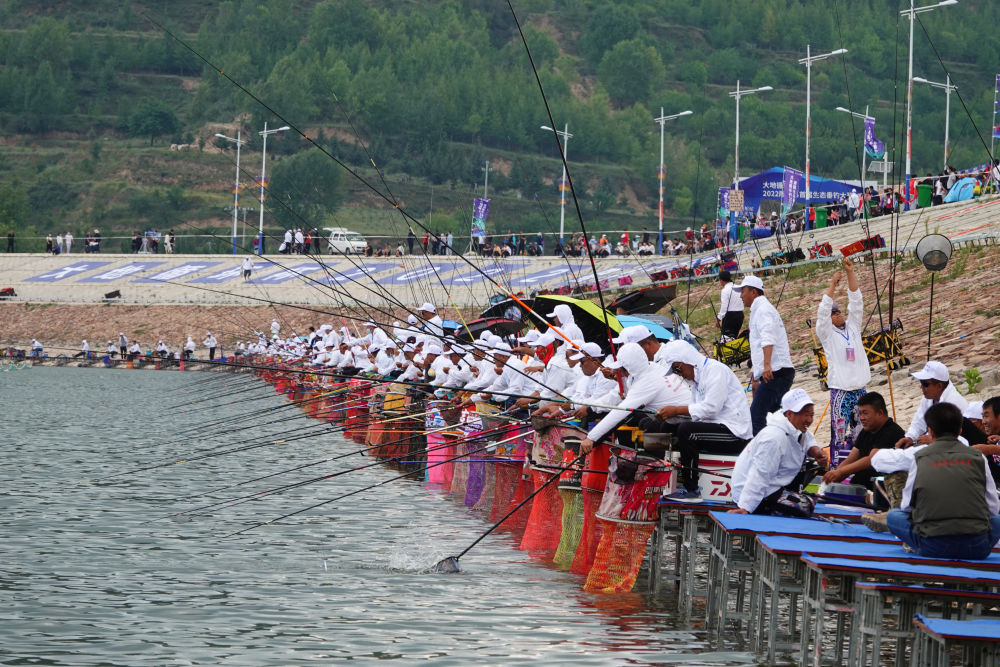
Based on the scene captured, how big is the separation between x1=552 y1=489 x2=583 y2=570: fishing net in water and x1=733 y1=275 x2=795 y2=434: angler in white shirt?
1.66m

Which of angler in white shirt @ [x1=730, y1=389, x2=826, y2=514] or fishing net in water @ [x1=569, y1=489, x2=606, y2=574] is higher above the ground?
angler in white shirt @ [x1=730, y1=389, x2=826, y2=514]

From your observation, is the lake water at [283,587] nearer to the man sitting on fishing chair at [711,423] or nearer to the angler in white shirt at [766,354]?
the man sitting on fishing chair at [711,423]

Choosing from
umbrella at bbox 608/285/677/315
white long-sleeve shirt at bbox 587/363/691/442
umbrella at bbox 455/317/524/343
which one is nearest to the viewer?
white long-sleeve shirt at bbox 587/363/691/442

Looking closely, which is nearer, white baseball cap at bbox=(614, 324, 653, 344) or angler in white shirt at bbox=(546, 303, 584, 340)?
white baseball cap at bbox=(614, 324, 653, 344)

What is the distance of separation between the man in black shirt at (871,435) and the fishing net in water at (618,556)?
1446 millimetres

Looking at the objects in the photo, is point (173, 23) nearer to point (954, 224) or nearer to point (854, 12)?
point (854, 12)

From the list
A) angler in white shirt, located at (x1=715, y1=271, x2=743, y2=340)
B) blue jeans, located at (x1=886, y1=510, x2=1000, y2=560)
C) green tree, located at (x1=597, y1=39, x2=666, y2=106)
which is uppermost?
green tree, located at (x1=597, y1=39, x2=666, y2=106)

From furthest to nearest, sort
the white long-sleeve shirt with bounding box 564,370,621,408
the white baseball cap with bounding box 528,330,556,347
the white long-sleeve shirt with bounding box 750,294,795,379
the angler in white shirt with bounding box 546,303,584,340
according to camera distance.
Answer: the white baseball cap with bounding box 528,330,556,347, the angler in white shirt with bounding box 546,303,584,340, the white long-sleeve shirt with bounding box 564,370,621,408, the white long-sleeve shirt with bounding box 750,294,795,379

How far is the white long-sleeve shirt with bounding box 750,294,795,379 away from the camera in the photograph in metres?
12.3

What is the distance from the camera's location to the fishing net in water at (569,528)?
11.8 metres

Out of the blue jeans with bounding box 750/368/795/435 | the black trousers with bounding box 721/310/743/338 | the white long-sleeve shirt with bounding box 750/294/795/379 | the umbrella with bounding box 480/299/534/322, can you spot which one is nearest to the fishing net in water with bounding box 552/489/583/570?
the blue jeans with bounding box 750/368/795/435

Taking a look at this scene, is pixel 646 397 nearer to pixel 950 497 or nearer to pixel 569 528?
pixel 569 528

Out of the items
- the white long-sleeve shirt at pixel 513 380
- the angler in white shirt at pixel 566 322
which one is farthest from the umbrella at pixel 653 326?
the white long-sleeve shirt at pixel 513 380

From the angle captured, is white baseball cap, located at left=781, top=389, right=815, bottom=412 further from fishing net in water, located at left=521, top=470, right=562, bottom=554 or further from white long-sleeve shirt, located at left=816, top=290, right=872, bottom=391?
fishing net in water, located at left=521, top=470, right=562, bottom=554
